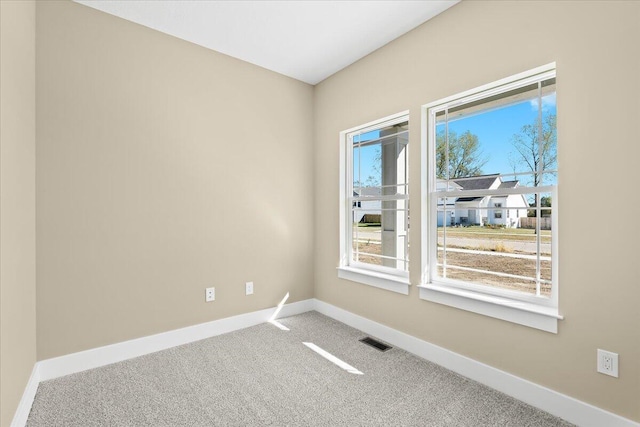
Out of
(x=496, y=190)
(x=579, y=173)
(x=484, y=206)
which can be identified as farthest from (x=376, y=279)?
(x=579, y=173)

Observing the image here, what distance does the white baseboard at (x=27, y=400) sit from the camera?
1.63 meters

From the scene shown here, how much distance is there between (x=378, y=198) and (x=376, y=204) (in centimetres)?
9

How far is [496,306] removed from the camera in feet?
6.58

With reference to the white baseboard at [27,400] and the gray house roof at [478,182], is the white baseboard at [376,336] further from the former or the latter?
the gray house roof at [478,182]

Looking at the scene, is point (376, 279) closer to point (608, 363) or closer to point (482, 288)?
point (482, 288)

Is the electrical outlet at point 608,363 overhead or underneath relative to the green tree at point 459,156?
underneath

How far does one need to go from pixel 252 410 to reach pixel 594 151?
7.89 ft

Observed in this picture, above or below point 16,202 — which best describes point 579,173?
above

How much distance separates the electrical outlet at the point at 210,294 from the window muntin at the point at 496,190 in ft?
6.31

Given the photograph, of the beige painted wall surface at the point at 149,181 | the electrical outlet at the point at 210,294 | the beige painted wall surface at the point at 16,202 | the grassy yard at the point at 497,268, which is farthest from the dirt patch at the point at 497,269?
the beige painted wall surface at the point at 16,202

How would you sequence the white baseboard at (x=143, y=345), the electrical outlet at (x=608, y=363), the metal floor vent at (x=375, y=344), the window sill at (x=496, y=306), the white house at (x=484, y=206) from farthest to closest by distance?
the metal floor vent at (x=375, y=344) < the white baseboard at (x=143, y=345) < the white house at (x=484, y=206) < the window sill at (x=496, y=306) < the electrical outlet at (x=608, y=363)

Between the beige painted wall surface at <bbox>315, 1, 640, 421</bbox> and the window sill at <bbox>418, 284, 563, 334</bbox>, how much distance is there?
5cm

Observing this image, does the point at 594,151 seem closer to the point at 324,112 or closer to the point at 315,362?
the point at 315,362

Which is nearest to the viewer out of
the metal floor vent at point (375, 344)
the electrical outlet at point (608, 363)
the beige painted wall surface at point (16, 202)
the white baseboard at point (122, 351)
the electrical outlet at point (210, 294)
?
the beige painted wall surface at point (16, 202)
